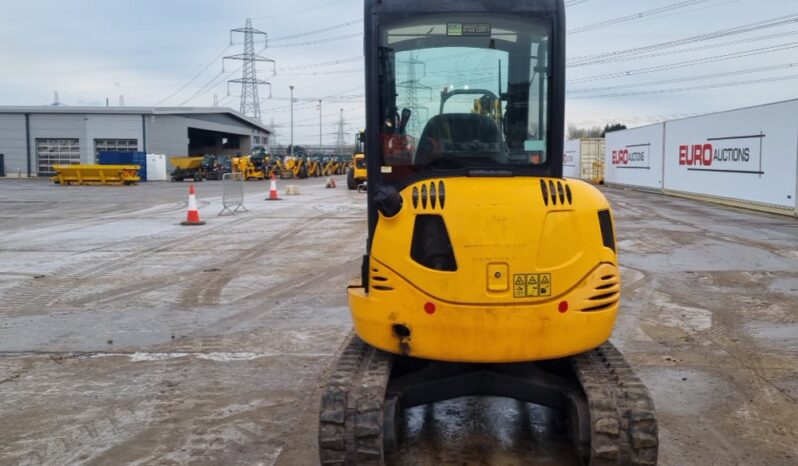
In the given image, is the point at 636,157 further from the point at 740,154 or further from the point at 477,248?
the point at 477,248

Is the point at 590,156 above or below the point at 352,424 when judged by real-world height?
above

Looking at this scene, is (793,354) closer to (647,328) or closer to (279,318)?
(647,328)

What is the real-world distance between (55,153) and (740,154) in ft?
175

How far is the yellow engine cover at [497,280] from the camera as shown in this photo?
3566 mm

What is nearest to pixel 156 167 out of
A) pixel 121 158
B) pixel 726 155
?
pixel 121 158

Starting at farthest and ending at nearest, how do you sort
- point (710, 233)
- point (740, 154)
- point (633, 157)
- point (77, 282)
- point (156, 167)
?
point (156, 167) → point (633, 157) → point (740, 154) → point (710, 233) → point (77, 282)

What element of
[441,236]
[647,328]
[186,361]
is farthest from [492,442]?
[647,328]

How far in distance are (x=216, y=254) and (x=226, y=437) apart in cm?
847

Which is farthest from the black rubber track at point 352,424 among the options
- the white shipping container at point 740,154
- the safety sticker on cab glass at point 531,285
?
the white shipping container at point 740,154

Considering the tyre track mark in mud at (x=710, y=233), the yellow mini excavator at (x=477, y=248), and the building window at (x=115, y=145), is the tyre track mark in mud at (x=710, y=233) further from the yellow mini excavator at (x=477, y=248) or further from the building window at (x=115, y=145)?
the building window at (x=115, y=145)

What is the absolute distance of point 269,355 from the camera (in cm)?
643

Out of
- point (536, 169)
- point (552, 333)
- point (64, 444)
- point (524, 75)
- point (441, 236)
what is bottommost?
point (64, 444)

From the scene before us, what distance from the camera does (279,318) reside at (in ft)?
26.0

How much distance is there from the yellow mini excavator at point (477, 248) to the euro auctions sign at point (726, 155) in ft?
66.7
